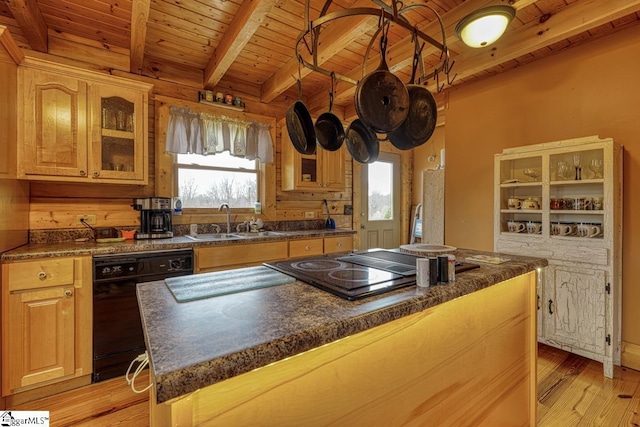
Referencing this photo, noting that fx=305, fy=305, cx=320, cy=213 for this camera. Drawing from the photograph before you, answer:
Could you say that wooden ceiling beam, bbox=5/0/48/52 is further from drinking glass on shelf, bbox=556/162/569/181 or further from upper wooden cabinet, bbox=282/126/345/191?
drinking glass on shelf, bbox=556/162/569/181

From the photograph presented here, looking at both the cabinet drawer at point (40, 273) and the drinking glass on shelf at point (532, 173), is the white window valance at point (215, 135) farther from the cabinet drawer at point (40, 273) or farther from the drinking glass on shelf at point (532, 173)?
the drinking glass on shelf at point (532, 173)

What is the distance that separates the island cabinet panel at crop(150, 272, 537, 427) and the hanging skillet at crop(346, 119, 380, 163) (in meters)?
0.99

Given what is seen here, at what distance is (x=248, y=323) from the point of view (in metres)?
0.82

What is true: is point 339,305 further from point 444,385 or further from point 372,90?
point 372,90

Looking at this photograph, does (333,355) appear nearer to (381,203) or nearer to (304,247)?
(304,247)

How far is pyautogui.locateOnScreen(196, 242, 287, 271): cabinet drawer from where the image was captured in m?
2.55

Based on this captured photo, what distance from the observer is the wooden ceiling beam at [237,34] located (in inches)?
78.1

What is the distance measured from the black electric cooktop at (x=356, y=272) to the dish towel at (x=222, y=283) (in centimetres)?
9

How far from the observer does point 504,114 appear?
10.3 feet

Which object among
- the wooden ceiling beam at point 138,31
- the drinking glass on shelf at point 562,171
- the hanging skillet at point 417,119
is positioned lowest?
the drinking glass on shelf at point 562,171

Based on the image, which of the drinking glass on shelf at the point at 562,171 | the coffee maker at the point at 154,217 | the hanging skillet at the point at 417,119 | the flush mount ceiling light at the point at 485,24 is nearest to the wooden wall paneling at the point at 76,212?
the coffee maker at the point at 154,217

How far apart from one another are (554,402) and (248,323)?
225cm

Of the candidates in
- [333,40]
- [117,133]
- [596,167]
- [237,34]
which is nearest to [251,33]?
[237,34]

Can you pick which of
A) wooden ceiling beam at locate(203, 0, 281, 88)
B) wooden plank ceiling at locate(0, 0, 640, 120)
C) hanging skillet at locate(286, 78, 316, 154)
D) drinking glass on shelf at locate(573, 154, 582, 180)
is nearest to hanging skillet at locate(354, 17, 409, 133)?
hanging skillet at locate(286, 78, 316, 154)
